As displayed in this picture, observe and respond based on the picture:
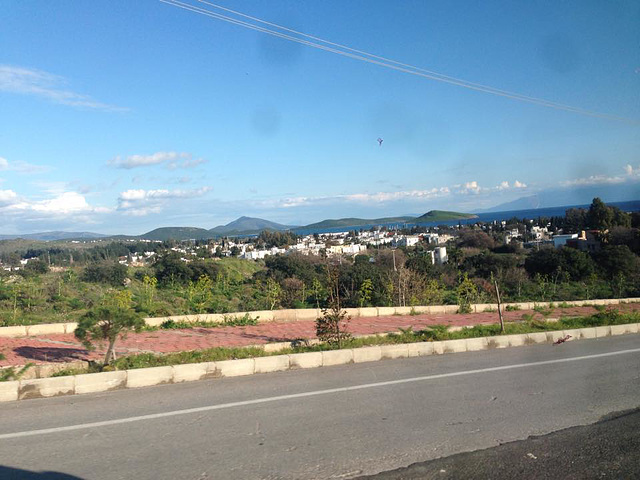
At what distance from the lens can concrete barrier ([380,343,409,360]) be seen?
29.6ft

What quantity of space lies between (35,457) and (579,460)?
15.6ft

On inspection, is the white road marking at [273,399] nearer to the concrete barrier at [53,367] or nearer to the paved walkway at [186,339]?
the concrete barrier at [53,367]

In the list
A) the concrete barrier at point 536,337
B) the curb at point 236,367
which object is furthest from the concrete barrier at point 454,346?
the concrete barrier at point 536,337

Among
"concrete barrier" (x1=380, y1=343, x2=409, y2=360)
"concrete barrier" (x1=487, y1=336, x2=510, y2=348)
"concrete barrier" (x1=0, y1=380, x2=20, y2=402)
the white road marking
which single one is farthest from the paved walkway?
the white road marking

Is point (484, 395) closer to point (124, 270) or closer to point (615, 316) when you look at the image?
point (615, 316)

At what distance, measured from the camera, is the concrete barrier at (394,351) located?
9031 mm

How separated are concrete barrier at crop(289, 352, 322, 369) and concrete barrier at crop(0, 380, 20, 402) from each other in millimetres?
3804

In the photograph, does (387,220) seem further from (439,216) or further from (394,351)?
(394,351)

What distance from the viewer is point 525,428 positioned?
5.27 metres

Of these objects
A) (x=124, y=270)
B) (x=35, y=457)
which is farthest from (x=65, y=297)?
(x=35, y=457)

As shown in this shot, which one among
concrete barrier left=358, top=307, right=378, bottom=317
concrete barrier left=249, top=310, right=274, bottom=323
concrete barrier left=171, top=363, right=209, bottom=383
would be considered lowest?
concrete barrier left=358, top=307, right=378, bottom=317

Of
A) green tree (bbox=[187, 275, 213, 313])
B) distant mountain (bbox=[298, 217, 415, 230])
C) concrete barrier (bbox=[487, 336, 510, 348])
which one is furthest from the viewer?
distant mountain (bbox=[298, 217, 415, 230])

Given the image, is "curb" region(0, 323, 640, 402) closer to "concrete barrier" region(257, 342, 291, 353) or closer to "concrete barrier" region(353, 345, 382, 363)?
"concrete barrier" region(353, 345, 382, 363)

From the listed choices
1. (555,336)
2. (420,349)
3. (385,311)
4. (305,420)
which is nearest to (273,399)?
(305,420)
